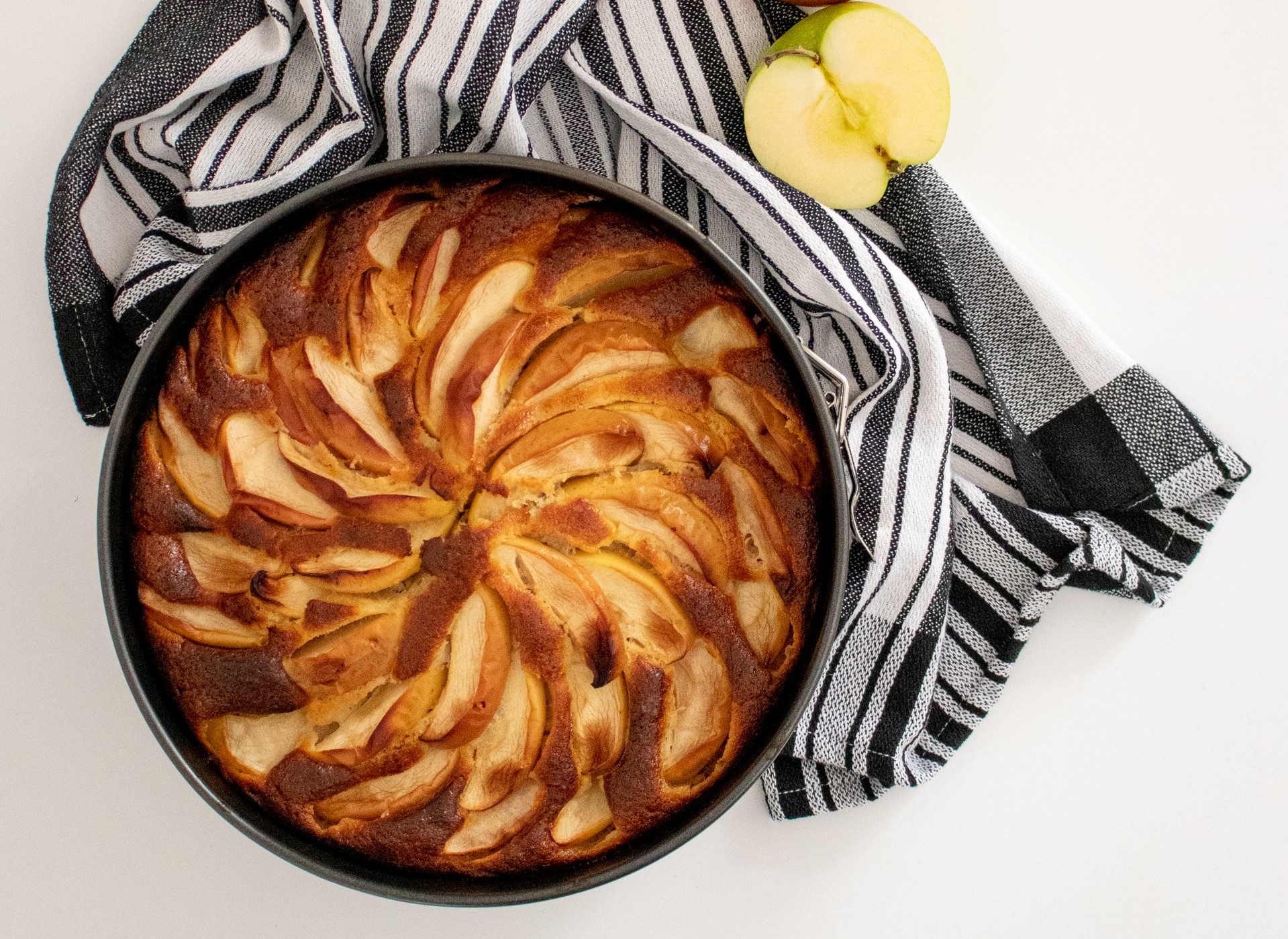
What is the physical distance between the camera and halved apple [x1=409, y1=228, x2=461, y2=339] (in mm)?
1219

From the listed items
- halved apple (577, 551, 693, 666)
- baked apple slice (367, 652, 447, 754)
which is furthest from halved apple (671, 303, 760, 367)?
baked apple slice (367, 652, 447, 754)

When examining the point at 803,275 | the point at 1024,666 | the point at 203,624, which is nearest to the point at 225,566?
the point at 203,624

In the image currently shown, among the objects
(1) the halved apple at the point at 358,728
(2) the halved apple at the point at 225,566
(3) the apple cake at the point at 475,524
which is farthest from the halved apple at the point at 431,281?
(1) the halved apple at the point at 358,728

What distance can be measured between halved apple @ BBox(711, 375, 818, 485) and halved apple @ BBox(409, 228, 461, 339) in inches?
14.8

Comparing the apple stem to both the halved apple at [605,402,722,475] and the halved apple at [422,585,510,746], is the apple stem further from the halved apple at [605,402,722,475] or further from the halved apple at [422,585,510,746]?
the halved apple at [422,585,510,746]

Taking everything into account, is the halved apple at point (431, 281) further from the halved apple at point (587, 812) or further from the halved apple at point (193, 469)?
the halved apple at point (587, 812)

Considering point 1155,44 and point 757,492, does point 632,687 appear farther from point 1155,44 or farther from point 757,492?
point 1155,44

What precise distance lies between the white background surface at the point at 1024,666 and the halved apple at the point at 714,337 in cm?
58

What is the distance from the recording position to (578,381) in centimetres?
123

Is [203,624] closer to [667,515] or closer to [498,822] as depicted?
[498,822]

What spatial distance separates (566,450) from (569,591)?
0.58 ft

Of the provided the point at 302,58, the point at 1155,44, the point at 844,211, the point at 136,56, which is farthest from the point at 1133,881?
the point at 136,56

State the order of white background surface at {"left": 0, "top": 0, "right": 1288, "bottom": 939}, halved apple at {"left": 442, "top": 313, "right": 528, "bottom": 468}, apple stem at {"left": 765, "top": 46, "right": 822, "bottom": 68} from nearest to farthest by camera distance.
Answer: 1. halved apple at {"left": 442, "top": 313, "right": 528, "bottom": 468}
2. apple stem at {"left": 765, "top": 46, "right": 822, "bottom": 68}
3. white background surface at {"left": 0, "top": 0, "right": 1288, "bottom": 939}

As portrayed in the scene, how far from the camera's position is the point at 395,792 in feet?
4.14
